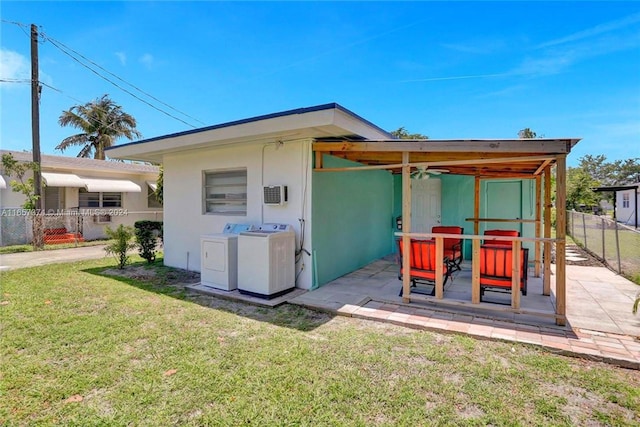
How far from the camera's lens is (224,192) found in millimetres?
7172

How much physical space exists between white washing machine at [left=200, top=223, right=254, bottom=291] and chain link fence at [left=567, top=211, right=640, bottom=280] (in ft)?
24.8

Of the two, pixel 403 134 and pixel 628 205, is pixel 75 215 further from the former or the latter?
pixel 628 205

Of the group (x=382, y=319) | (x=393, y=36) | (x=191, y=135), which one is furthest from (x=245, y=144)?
(x=393, y=36)

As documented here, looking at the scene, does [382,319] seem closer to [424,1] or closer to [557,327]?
[557,327]

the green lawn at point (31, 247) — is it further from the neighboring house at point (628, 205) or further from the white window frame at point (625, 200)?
the white window frame at point (625, 200)

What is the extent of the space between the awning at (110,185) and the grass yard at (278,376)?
10.4 meters

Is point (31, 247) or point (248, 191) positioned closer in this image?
point (248, 191)

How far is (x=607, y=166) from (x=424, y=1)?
194 feet

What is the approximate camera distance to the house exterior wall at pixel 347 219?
6.02 metres

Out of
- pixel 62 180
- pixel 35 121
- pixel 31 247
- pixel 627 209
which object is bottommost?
pixel 31 247

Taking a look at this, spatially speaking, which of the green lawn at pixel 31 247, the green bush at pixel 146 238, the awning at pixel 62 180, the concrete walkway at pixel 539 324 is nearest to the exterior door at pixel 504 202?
the concrete walkway at pixel 539 324

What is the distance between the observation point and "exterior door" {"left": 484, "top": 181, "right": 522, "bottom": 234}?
843 centimetres

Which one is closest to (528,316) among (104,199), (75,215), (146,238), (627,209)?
(146,238)

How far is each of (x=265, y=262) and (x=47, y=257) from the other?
8.44 metres
